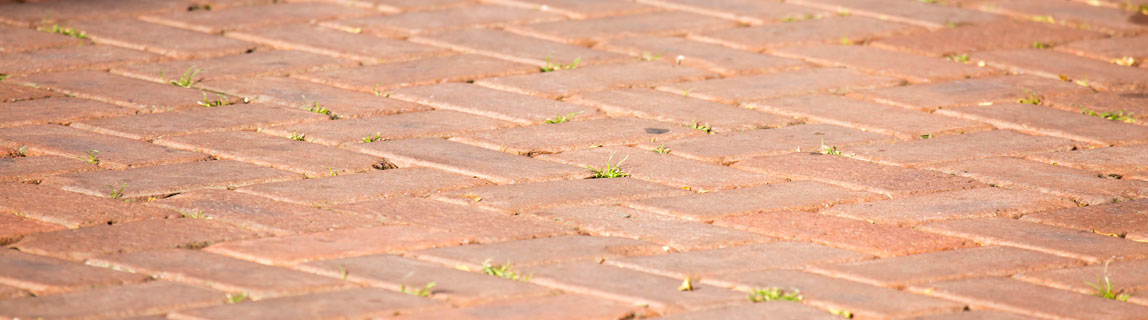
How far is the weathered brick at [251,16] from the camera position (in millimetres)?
3967

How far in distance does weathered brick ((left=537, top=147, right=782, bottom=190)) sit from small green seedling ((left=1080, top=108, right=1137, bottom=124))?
3.48 feet

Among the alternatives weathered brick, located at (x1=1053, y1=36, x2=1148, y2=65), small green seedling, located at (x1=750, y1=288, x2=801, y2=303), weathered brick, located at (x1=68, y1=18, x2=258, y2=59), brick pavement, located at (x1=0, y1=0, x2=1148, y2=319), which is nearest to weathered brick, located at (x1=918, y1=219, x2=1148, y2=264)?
brick pavement, located at (x1=0, y1=0, x2=1148, y2=319)

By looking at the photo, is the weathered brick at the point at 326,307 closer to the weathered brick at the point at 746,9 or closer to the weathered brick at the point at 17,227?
the weathered brick at the point at 17,227

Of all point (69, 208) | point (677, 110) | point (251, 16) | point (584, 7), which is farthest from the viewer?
point (584, 7)

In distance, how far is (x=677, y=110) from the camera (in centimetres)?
340

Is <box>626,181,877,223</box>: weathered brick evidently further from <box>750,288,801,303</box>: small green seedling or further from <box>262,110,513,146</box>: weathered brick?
<box>262,110,513,146</box>: weathered brick

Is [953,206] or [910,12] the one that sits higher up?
[910,12]

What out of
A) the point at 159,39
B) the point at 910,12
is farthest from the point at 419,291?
the point at 910,12

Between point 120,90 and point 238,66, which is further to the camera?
point 238,66

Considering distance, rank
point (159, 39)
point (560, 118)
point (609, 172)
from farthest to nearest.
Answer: point (159, 39) < point (560, 118) < point (609, 172)

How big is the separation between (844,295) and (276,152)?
131 centimetres

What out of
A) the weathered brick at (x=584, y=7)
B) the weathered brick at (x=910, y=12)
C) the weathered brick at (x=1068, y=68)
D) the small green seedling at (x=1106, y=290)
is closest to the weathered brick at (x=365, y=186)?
the small green seedling at (x=1106, y=290)

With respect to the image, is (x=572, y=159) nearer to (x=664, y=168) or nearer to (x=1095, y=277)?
(x=664, y=168)

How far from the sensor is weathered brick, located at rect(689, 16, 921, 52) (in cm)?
399
